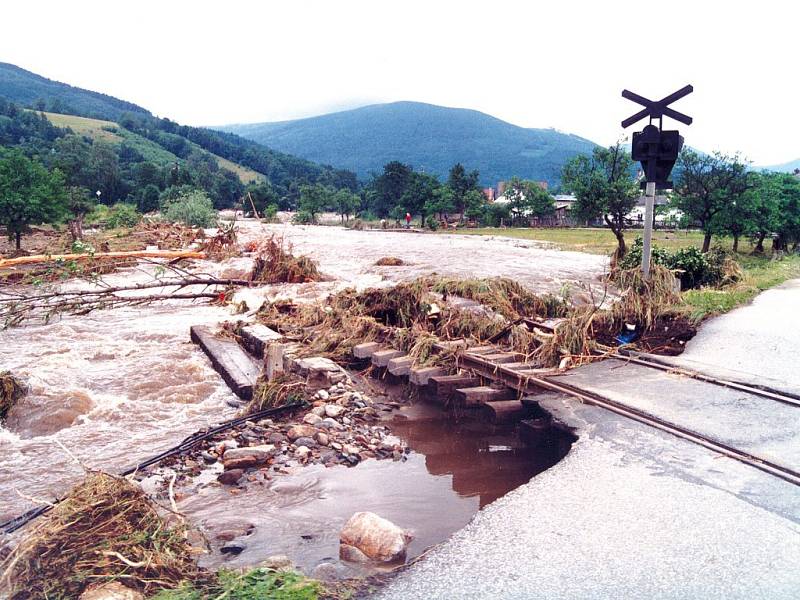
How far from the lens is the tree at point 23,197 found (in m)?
28.7

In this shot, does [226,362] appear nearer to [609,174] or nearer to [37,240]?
[609,174]

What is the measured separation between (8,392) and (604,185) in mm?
24849

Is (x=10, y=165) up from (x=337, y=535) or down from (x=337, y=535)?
up

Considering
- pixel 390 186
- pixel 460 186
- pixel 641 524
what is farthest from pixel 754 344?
pixel 390 186

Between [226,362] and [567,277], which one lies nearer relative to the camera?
[226,362]

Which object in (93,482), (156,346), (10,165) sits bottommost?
(156,346)

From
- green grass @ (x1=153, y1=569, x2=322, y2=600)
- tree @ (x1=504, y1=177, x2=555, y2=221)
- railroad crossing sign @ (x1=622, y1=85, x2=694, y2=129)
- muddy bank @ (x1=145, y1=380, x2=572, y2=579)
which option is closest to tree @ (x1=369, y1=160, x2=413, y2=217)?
tree @ (x1=504, y1=177, x2=555, y2=221)

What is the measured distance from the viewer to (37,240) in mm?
35344

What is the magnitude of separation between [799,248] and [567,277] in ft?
57.5

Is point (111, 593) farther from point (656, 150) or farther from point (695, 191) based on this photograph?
point (695, 191)

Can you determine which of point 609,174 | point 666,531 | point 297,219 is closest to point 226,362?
point 666,531

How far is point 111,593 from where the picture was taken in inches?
130

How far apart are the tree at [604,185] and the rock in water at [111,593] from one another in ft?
86.2

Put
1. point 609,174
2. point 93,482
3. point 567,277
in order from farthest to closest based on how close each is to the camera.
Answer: point 609,174 → point 567,277 → point 93,482
